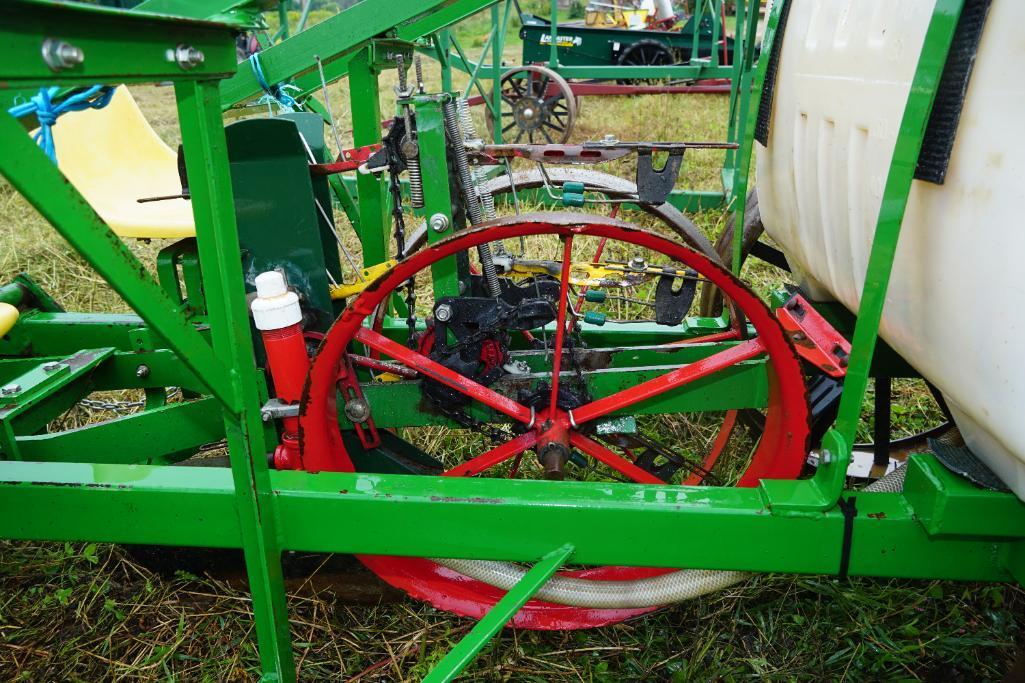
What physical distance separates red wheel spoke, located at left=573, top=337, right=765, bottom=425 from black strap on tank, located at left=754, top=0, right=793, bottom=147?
637 mm

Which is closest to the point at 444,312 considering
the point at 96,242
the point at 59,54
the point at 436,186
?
the point at 436,186

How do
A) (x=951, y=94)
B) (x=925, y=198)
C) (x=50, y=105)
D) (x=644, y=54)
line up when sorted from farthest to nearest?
(x=644, y=54) → (x=50, y=105) → (x=925, y=198) → (x=951, y=94)

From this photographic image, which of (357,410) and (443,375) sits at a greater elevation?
(443,375)

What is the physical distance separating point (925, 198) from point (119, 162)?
110 inches

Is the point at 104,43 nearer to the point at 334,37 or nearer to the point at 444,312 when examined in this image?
the point at 444,312

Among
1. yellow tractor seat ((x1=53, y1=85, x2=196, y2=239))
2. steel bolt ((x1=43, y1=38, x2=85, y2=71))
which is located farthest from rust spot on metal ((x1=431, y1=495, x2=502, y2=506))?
yellow tractor seat ((x1=53, y1=85, x2=196, y2=239))

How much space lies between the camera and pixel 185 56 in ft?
3.32

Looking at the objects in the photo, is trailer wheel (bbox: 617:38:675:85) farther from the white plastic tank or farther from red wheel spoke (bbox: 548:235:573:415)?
red wheel spoke (bbox: 548:235:573:415)

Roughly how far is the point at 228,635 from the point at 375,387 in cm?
75

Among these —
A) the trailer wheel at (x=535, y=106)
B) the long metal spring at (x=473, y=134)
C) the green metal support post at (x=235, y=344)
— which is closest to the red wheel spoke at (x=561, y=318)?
the long metal spring at (x=473, y=134)

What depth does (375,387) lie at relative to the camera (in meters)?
1.87

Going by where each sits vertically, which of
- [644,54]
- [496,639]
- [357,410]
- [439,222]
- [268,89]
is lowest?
[496,639]

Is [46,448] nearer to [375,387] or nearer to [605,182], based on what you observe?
[375,387]

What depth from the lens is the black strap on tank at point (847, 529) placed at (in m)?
1.35
